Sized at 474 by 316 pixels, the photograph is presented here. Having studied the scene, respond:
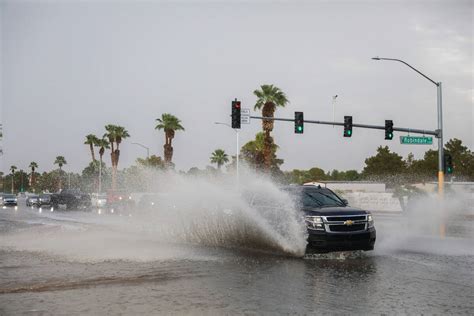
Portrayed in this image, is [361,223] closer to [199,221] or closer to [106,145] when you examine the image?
[199,221]

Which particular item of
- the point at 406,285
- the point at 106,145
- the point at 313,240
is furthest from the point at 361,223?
the point at 106,145

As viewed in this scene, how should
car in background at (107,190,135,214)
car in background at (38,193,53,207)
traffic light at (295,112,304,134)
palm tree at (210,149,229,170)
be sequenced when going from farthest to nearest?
palm tree at (210,149,229,170) → car in background at (38,193,53,207) → car in background at (107,190,135,214) → traffic light at (295,112,304,134)

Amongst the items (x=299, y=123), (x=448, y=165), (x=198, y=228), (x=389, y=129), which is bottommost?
(x=198, y=228)

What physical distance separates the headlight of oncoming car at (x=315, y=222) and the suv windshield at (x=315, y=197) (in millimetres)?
778

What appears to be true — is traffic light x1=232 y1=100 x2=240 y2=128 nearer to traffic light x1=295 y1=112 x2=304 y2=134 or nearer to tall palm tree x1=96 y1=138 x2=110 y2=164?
traffic light x1=295 y1=112 x2=304 y2=134

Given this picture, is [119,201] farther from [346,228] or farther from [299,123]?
[346,228]

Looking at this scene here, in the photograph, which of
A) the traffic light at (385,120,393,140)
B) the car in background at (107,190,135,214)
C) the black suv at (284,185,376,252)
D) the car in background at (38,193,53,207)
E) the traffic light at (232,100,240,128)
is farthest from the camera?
the car in background at (38,193,53,207)

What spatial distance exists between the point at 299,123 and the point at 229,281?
24.0m

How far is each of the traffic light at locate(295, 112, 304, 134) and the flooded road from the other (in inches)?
699

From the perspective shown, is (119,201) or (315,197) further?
(119,201)

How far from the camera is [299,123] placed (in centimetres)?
3300

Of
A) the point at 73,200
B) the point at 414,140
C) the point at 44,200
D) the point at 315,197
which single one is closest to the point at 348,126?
the point at 414,140

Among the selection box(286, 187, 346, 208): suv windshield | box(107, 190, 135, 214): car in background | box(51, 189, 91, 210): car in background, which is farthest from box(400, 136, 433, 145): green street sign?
box(51, 189, 91, 210): car in background

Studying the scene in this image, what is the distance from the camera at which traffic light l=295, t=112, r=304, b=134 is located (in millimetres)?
32906
